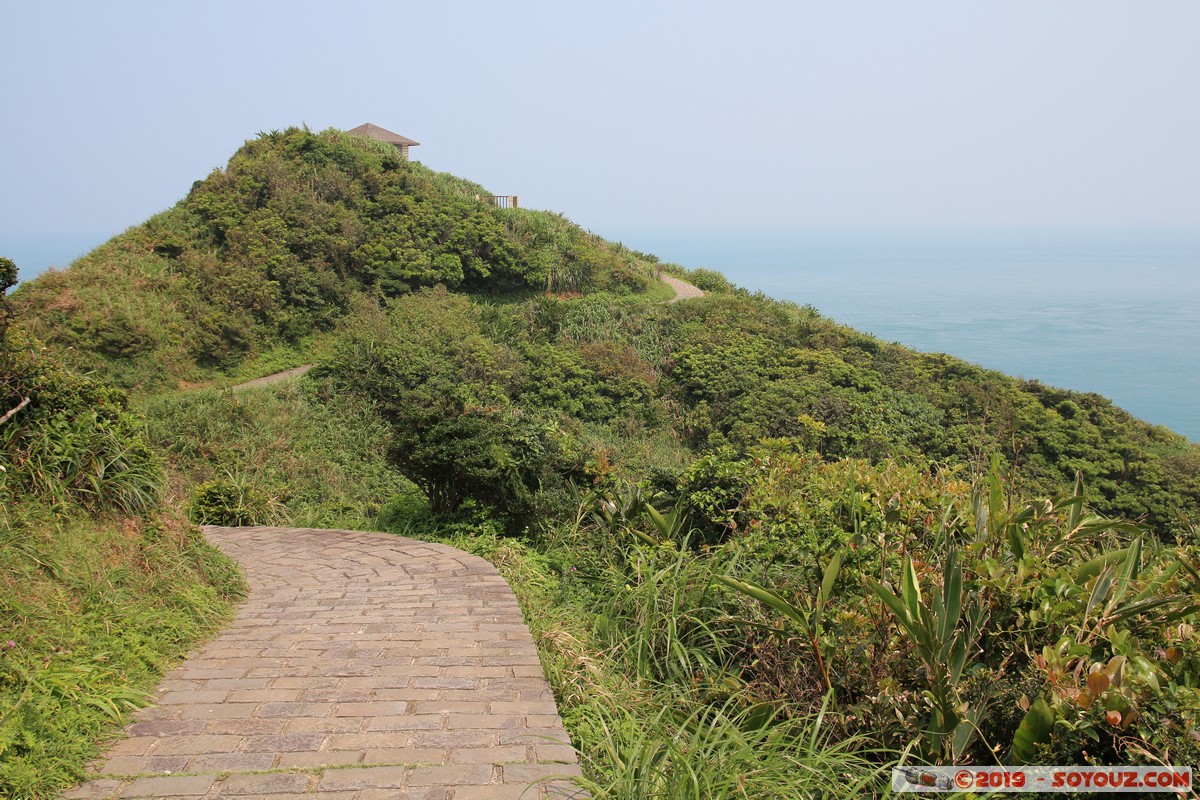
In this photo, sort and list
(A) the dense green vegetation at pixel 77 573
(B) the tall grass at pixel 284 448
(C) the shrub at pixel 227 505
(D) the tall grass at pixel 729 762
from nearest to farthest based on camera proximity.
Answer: (D) the tall grass at pixel 729 762
(A) the dense green vegetation at pixel 77 573
(C) the shrub at pixel 227 505
(B) the tall grass at pixel 284 448

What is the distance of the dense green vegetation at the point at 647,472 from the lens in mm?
2834

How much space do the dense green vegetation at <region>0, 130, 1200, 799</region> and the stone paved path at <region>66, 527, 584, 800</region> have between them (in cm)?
27

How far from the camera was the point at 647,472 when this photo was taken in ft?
24.1

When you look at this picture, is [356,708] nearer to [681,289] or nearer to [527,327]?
[527,327]

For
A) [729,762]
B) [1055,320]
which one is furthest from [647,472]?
[1055,320]

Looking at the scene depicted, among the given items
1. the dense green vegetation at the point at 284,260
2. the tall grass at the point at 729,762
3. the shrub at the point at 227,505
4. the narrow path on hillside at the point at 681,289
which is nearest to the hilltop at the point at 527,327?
the dense green vegetation at the point at 284,260

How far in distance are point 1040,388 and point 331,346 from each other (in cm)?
1499

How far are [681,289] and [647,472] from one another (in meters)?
15.6

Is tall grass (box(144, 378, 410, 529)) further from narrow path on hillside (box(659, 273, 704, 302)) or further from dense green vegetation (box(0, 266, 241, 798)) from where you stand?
narrow path on hillside (box(659, 273, 704, 302))

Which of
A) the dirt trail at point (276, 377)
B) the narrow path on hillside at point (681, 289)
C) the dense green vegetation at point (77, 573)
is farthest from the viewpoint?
the narrow path on hillside at point (681, 289)

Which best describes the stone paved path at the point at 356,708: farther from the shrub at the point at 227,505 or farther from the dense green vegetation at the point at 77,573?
the shrub at the point at 227,505

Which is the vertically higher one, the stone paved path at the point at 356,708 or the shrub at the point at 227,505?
the stone paved path at the point at 356,708

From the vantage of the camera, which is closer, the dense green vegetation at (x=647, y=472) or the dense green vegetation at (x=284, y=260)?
the dense green vegetation at (x=647, y=472)

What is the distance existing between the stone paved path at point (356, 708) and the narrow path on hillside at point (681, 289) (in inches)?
654
